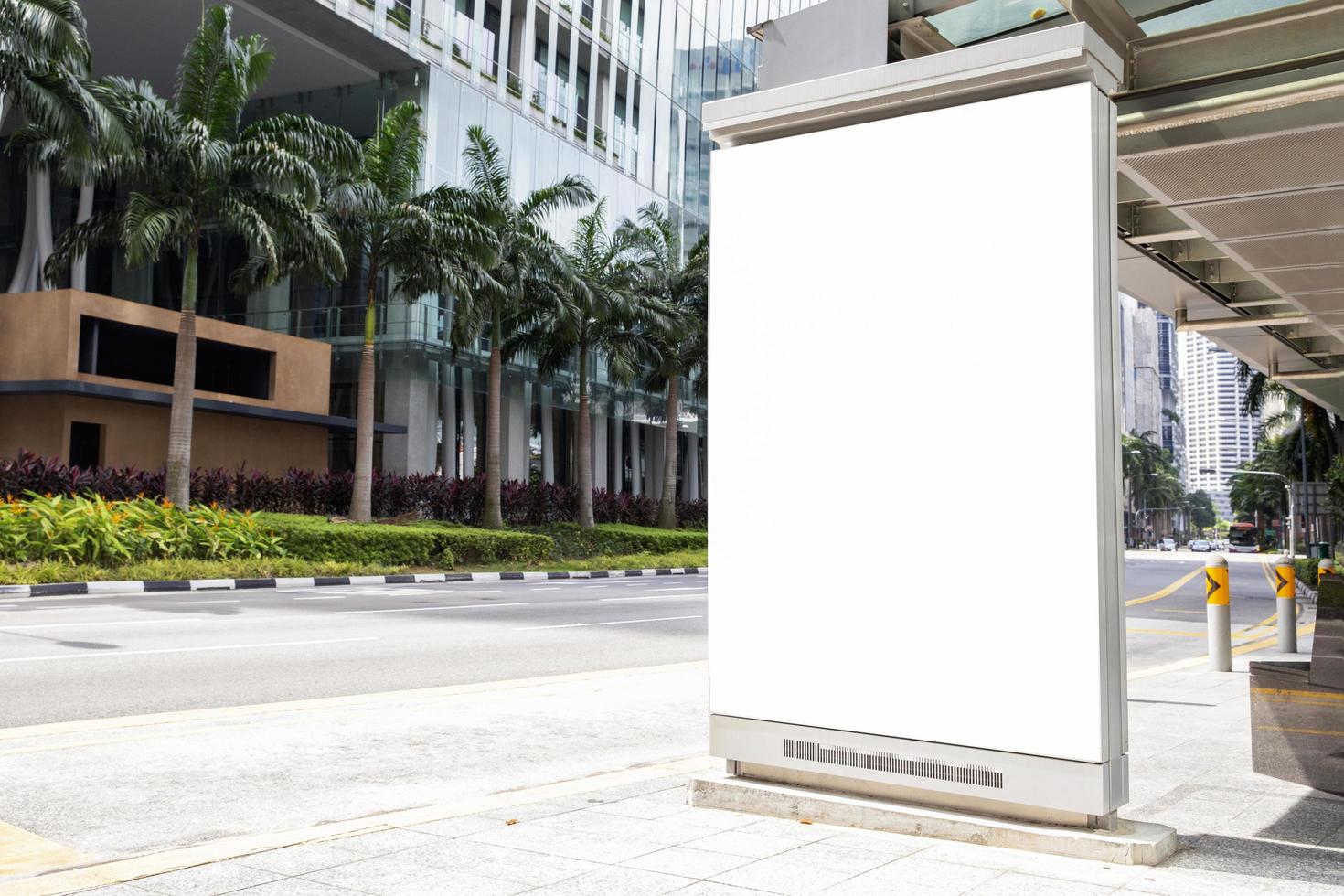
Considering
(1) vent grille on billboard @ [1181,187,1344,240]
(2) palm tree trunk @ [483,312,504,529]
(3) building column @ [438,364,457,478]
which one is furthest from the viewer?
(3) building column @ [438,364,457,478]

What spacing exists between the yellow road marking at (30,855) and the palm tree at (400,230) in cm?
2261

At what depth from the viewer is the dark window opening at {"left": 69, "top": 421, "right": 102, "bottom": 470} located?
2756 cm

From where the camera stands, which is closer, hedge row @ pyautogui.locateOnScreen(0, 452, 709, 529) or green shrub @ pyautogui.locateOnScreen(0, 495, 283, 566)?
green shrub @ pyautogui.locateOnScreen(0, 495, 283, 566)

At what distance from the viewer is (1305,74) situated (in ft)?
16.7

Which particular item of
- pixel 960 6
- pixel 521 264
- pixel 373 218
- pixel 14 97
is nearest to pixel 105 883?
pixel 960 6

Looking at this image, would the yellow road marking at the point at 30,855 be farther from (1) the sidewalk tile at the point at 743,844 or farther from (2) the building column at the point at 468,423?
(2) the building column at the point at 468,423

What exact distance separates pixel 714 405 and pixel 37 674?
667cm

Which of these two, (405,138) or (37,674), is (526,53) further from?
(37,674)

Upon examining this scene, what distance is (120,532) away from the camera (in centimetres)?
1978

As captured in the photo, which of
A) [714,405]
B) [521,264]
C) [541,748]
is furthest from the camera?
[521,264]

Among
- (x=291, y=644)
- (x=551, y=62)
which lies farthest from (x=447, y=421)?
(x=291, y=644)

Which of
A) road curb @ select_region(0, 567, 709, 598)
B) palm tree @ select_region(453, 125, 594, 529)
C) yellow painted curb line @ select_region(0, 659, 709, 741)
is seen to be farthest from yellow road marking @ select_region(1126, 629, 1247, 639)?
palm tree @ select_region(453, 125, 594, 529)

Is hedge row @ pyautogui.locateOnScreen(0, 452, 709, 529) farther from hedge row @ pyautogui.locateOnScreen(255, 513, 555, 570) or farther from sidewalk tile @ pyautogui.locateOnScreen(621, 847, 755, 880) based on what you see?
sidewalk tile @ pyautogui.locateOnScreen(621, 847, 755, 880)

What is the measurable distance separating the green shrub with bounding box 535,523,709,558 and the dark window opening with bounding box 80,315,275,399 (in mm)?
9391
